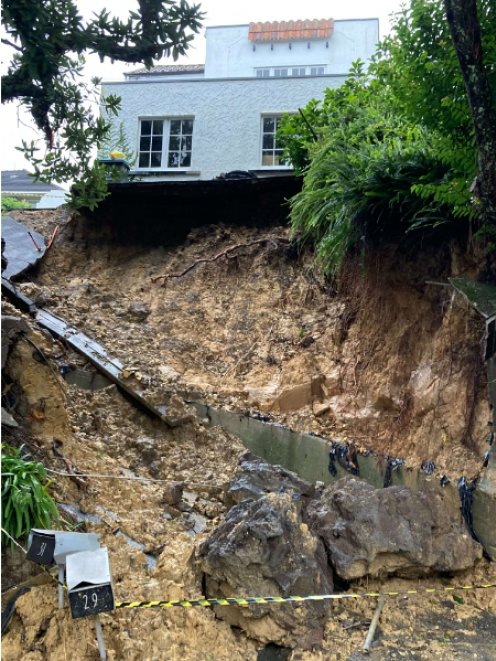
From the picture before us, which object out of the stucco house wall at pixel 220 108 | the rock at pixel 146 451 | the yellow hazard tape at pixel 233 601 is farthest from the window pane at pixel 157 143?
the yellow hazard tape at pixel 233 601

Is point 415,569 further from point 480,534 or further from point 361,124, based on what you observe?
point 361,124

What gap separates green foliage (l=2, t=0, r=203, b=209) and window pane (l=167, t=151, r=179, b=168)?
27.8 ft

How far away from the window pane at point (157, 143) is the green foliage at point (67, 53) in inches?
343

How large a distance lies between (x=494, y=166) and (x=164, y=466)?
196 inches

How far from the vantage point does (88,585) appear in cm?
328

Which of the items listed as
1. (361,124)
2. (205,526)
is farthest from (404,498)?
(361,124)

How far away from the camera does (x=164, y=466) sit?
6836 millimetres

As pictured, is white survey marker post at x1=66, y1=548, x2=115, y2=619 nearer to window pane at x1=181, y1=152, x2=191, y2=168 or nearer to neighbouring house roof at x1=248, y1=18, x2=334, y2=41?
neighbouring house roof at x1=248, y1=18, x2=334, y2=41

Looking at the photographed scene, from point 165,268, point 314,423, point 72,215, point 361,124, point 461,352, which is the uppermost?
point 361,124

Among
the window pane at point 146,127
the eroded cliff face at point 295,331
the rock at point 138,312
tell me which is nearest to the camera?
the eroded cliff face at point 295,331

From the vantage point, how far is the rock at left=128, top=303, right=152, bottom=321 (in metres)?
10.4

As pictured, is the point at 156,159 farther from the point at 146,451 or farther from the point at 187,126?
the point at 146,451

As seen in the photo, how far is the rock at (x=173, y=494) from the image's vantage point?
19.1 feet

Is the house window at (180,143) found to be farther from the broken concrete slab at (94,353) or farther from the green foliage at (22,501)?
the green foliage at (22,501)
